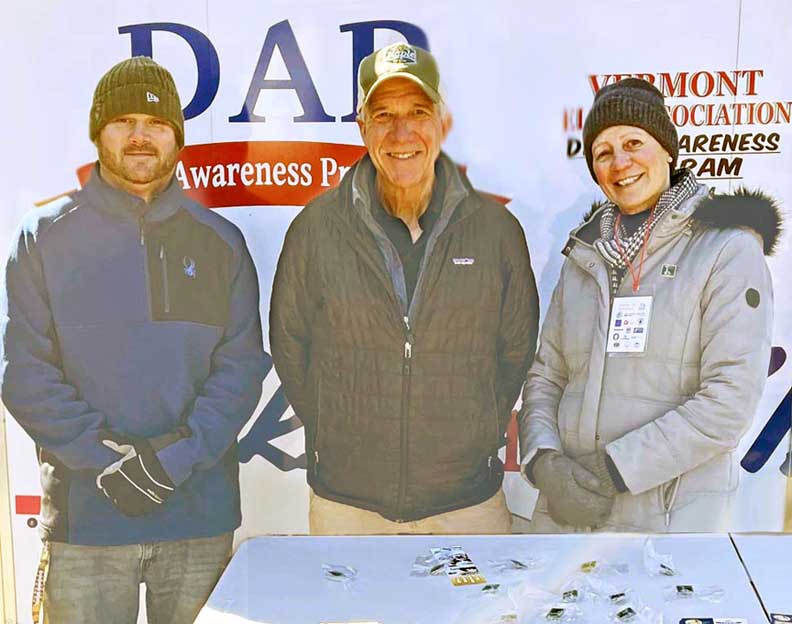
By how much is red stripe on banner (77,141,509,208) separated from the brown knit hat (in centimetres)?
11

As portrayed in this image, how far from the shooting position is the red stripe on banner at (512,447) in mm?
2168

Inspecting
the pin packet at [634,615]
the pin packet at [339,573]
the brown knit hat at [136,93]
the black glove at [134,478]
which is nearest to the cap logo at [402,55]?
the brown knit hat at [136,93]

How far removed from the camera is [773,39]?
1.97 metres

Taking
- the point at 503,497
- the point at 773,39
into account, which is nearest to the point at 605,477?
the point at 503,497

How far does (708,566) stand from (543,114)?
1284 mm

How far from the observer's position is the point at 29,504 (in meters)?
2.21

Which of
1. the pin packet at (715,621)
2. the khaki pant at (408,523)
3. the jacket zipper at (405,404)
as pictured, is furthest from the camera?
the khaki pant at (408,523)

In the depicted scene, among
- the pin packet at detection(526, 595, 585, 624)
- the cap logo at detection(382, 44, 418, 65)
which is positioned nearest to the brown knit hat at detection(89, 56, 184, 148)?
the cap logo at detection(382, 44, 418, 65)

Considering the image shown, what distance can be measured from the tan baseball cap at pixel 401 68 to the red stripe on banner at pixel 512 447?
0.91 metres

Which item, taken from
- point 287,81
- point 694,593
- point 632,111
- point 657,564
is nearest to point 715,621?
point 694,593

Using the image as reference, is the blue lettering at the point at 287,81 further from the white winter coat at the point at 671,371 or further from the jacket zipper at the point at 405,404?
the white winter coat at the point at 671,371

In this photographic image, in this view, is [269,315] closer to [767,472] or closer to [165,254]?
[165,254]

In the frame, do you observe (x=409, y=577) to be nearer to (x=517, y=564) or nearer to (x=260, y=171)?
(x=517, y=564)

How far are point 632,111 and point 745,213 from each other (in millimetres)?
411
